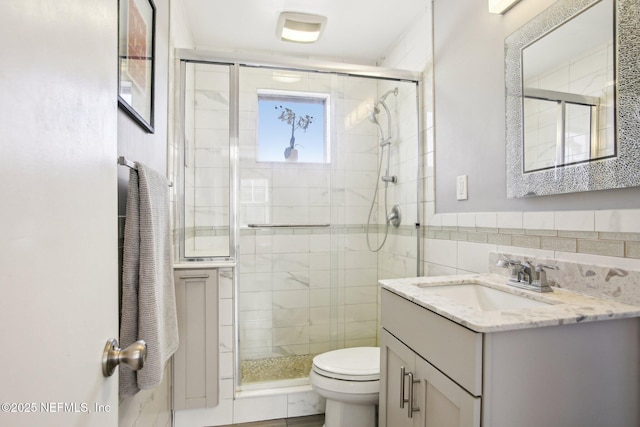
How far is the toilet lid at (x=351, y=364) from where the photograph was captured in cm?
154

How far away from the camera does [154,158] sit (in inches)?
54.8

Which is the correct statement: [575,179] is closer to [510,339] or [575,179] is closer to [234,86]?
[510,339]

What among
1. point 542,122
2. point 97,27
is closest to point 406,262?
point 542,122

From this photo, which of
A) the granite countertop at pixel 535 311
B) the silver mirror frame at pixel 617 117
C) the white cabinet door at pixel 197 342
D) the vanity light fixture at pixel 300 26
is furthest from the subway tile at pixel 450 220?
the vanity light fixture at pixel 300 26

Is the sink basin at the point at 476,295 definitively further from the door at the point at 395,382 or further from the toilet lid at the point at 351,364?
the toilet lid at the point at 351,364

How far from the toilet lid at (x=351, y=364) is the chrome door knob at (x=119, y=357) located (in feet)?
3.91

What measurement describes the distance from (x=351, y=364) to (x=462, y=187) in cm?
112

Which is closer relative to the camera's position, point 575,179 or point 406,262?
point 575,179

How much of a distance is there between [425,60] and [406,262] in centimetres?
136

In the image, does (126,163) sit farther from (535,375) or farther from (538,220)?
(538,220)

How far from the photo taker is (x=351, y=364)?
1651 mm

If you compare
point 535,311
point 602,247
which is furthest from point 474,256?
point 535,311

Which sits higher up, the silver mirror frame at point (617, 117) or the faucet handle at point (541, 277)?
the silver mirror frame at point (617, 117)

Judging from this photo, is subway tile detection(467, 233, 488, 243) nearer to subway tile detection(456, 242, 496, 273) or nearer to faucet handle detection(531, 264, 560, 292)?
subway tile detection(456, 242, 496, 273)
